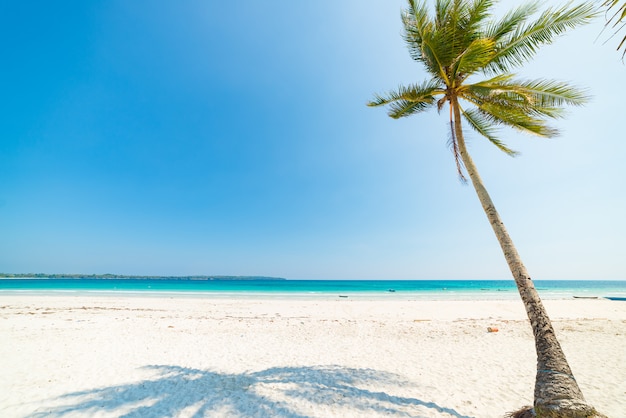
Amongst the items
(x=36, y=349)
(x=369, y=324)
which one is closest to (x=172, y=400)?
(x=36, y=349)

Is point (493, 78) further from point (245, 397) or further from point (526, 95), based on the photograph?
point (245, 397)

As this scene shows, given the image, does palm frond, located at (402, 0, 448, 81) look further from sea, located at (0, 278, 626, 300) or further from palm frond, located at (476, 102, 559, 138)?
sea, located at (0, 278, 626, 300)

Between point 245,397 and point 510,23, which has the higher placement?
point 510,23

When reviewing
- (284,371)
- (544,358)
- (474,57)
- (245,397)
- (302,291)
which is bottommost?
(302,291)

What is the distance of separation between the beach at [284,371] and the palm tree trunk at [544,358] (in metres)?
1.14

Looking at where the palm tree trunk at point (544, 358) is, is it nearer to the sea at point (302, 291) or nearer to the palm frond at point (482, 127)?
the palm frond at point (482, 127)

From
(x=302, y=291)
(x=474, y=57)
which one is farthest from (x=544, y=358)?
(x=302, y=291)

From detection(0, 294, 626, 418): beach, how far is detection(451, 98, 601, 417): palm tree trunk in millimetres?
1137

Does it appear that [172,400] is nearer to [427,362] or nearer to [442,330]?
[427,362]

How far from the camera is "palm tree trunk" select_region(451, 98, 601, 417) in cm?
399

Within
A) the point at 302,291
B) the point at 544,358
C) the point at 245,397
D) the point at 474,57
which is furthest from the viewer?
the point at 302,291

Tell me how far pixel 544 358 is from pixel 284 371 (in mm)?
5343

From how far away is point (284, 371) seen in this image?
22.7 ft

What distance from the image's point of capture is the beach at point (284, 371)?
505cm
